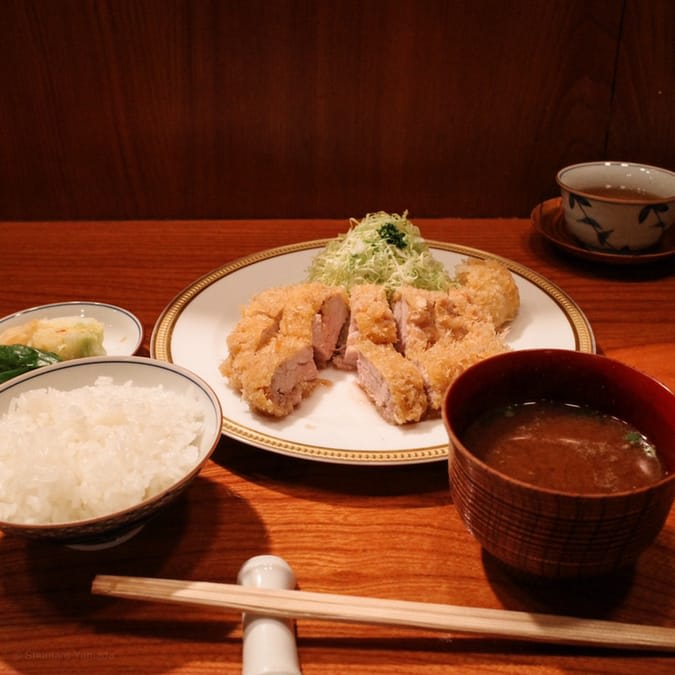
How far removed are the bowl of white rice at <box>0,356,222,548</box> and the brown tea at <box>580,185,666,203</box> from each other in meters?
1.75

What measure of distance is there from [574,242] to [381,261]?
0.77 metres

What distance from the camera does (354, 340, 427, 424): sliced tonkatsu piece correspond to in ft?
5.24

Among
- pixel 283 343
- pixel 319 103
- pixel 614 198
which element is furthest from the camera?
pixel 319 103

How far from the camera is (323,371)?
1.90m

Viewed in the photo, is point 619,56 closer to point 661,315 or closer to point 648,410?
point 661,315

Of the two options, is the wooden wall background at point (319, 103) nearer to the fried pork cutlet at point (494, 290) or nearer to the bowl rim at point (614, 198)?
the bowl rim at point (614, 198)

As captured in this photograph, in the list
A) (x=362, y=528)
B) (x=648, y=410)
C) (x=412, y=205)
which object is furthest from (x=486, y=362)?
(x=412, y=205)

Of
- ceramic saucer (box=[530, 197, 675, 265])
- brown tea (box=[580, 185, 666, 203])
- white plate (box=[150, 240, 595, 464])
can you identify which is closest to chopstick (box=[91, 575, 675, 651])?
white plate (box=[150, 240, 595, 464])

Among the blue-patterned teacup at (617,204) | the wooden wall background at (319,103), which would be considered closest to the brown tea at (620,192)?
the blue-patterned teacup at (617,204)

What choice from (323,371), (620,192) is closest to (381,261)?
(323,371)

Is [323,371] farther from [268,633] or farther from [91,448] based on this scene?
[268,633]

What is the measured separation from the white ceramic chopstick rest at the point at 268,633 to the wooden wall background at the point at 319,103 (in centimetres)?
201

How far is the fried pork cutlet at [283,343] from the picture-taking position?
64.7 inches

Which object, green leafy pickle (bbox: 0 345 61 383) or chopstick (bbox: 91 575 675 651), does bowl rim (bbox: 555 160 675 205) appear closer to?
chopstick (bbox: 91 575 675 651)
